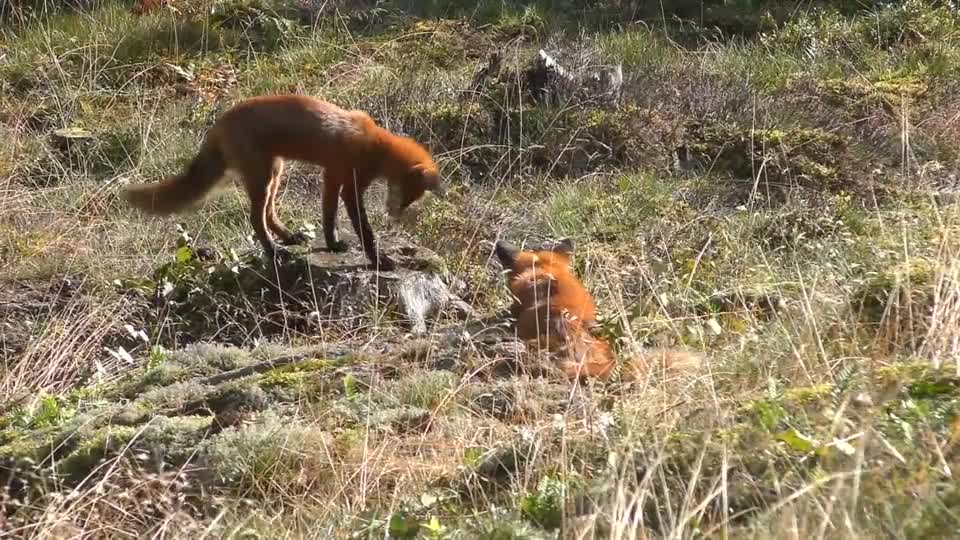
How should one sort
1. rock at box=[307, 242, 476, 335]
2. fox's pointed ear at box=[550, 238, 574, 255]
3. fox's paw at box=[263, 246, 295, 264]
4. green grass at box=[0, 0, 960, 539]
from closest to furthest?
green grass at box=[0, 0, 960, 539], fox's pointed ear at box=[550, 238, 574, 255], rock at box=[307, 242, 476, 335], fox's paw at box=[263, 246, 295, 264]

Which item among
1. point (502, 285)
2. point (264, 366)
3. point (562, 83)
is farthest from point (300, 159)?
point (562, 83)

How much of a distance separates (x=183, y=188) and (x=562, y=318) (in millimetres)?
2723

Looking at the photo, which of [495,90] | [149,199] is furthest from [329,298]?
[495,90]

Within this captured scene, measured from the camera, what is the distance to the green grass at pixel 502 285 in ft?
9.42

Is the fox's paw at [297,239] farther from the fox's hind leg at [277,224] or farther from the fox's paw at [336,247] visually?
the fox's paw at [336,247]

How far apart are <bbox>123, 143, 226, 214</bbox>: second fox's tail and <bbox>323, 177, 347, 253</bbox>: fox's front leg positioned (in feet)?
2.04

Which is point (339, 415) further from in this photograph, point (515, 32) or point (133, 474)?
point (515, 32)

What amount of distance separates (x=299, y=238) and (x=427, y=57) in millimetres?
4558

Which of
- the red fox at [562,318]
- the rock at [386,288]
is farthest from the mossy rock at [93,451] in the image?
the rock at [386,288]

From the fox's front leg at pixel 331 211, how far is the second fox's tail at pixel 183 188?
0.62 metres

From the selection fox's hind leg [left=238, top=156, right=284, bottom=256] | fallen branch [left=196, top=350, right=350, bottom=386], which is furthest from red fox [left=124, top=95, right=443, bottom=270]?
fallen branch [left=196, top=350, right=350, bottom=386]

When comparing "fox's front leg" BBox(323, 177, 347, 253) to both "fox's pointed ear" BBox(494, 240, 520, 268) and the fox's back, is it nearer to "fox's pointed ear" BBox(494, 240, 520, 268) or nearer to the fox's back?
the fox's back

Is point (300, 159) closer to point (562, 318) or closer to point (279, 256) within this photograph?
point (279, 256)

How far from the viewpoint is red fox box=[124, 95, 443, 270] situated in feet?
20.1
